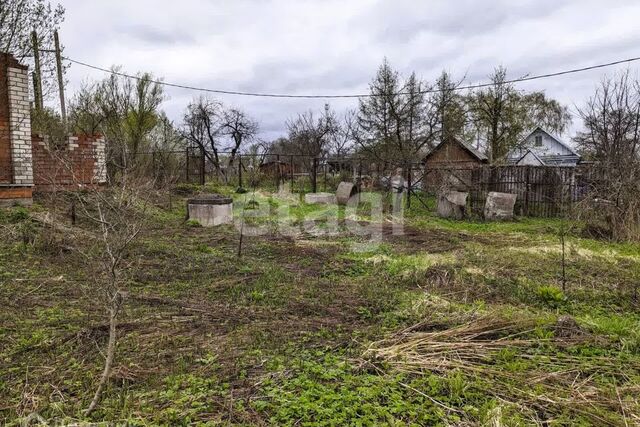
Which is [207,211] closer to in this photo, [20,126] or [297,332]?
[20,126]

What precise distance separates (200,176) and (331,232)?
34.7ft

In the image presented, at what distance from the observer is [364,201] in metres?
14.5

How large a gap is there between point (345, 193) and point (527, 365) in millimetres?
11810

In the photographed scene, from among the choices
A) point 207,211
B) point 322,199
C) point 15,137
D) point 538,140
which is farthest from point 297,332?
point 538,140

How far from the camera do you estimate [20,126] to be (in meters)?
8.19

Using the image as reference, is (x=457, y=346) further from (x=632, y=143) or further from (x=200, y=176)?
(x=200, y=176)

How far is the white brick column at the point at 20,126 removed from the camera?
811 centimetres

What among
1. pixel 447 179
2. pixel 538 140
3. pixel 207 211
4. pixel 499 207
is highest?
pixel 538 140

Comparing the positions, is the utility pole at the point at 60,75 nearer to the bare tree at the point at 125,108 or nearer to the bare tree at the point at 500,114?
the bare tree at the point at 125,108

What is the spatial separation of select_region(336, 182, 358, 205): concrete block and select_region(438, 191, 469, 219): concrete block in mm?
3102

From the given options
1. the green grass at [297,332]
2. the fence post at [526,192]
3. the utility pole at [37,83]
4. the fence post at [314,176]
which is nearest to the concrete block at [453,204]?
the fence post at [526,192]

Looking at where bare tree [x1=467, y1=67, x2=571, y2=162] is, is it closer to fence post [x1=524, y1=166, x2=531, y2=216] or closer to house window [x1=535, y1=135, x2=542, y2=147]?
house window [x1=535, y1=135, x2=542, y2=147]

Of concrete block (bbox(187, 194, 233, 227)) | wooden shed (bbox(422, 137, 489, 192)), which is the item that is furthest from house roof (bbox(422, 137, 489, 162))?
concrete block (bbox(187, 194, 233, 227))

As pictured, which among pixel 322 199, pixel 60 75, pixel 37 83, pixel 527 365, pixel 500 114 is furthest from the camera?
pixel 500 114
